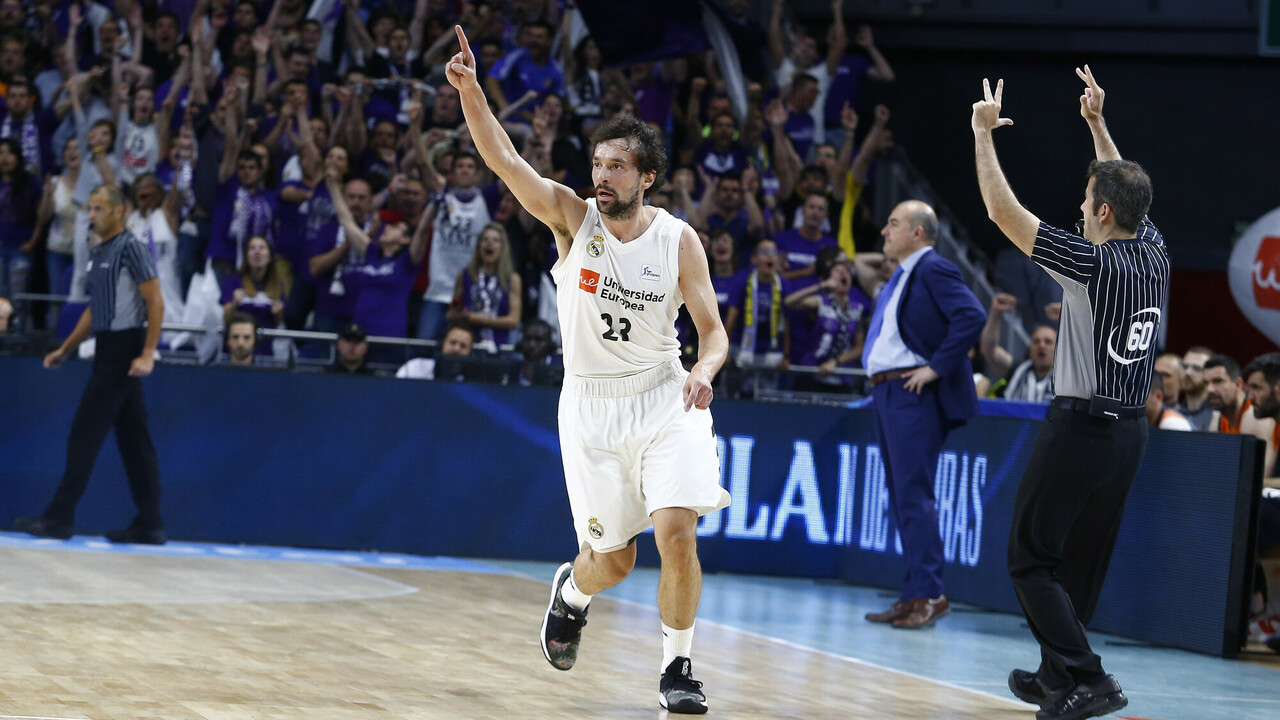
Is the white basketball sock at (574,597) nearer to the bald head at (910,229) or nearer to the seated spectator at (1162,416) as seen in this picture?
the bald head at (910,229)

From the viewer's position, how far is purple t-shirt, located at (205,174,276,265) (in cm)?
1251

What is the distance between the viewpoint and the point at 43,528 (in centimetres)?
984

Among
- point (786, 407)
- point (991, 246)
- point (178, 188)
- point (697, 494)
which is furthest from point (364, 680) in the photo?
point (991, 246)

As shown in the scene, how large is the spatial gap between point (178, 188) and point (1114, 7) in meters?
10.9

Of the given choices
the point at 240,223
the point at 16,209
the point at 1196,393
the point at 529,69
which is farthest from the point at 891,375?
the point at 16,209

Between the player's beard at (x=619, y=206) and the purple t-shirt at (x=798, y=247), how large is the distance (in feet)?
24.9

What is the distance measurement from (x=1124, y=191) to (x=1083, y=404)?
80 centimetres

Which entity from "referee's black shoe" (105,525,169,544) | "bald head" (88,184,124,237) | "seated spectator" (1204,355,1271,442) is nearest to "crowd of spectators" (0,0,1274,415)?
"seated spectator" (1204,355,1271,442)

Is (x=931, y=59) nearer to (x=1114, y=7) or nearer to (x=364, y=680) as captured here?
(x=1114, y=7)

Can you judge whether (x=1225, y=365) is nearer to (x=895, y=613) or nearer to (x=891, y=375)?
(x=891, y=375)

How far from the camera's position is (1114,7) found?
694 inches

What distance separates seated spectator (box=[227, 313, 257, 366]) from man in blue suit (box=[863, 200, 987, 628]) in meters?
4.48

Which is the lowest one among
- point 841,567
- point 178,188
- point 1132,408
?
point 841,567

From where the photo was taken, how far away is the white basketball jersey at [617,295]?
5.50m
